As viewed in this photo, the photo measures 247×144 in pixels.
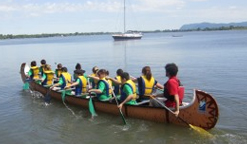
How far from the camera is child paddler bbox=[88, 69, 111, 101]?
407 inches

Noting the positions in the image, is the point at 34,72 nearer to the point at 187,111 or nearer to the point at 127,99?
the point at 127,99

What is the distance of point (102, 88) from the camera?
1052cm

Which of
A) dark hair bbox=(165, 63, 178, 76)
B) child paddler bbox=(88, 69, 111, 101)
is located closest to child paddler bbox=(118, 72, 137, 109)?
child paddler bbox=(88, 69, 111, 101)

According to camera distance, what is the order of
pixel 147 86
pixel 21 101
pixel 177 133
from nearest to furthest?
pixel 177 133 → pixel 147 86 → pixel 21 101

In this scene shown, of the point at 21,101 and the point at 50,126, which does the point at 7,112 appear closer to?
the point at 21,101

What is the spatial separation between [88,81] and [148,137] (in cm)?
488

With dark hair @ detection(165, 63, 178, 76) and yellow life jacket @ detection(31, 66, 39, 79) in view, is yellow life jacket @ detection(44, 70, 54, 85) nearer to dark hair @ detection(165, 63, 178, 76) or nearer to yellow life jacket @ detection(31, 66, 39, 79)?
yellow life jacket @ detection(31, 66, 39, 79)

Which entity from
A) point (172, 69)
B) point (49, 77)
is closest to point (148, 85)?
point (172, 69)

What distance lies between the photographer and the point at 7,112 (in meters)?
12.7

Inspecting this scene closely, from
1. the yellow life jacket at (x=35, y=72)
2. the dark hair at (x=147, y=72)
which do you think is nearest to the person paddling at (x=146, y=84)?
the dark hair at (x=147, y=72)

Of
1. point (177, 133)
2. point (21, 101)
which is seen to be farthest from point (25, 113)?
point (177, 133)

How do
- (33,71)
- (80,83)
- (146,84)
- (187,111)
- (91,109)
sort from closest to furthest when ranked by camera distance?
(187,111) → (146,84) → (91,109) → (80,83) → (33,71)

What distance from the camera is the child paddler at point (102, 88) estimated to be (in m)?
10.4

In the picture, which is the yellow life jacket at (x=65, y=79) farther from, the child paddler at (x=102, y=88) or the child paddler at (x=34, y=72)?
the child paddler at (x=34, y=72)
